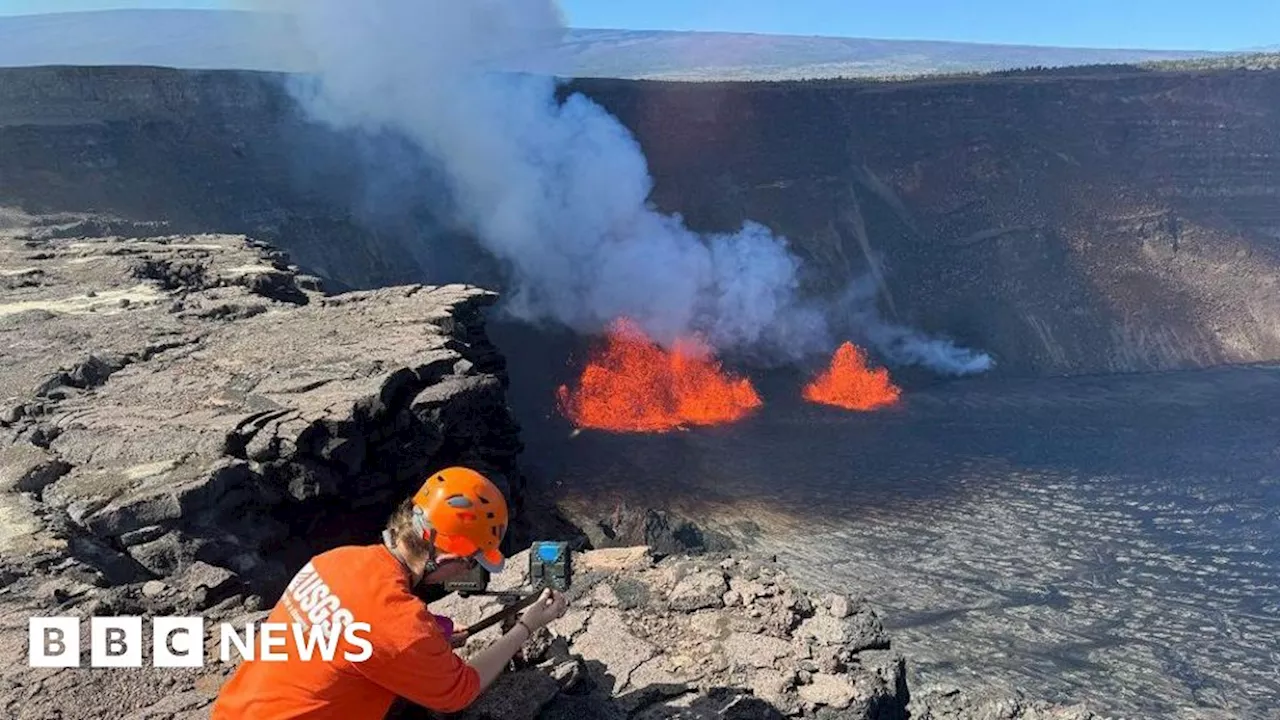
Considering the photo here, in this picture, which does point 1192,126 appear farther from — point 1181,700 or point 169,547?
point 169,547

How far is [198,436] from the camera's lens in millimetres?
7598

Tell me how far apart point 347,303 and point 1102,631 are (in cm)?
1219

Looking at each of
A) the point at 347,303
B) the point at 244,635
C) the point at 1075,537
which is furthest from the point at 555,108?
the point at 244,635

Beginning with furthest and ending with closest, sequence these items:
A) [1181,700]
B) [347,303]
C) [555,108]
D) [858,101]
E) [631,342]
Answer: [858,101] → [555,108] → [631,342] → [347,303] → [1181,700]

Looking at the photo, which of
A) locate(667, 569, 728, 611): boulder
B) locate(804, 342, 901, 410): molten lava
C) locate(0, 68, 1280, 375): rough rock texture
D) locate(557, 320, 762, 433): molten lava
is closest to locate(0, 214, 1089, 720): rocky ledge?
locate(667, 569, 728, 611): boulder

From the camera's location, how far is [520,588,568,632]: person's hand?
11.5ft

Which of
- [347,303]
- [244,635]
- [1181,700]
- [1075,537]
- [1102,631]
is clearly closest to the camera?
[244,635]

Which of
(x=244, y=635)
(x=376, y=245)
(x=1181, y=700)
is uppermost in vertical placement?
(x=376, y=245)

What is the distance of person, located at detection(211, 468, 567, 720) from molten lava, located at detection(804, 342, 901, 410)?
2096cm

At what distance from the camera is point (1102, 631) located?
38.8 ft

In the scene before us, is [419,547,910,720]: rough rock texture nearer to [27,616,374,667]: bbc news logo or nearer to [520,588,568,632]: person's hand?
[520,588,568,632]: person's hand

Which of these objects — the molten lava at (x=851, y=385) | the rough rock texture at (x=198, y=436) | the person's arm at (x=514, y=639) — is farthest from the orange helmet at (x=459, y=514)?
the molten lava at (x=851, y=385)

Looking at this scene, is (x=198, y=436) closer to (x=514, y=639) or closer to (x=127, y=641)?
(x=127, y=641)

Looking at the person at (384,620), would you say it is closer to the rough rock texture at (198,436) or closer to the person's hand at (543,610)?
the person's hand at (543,610)
